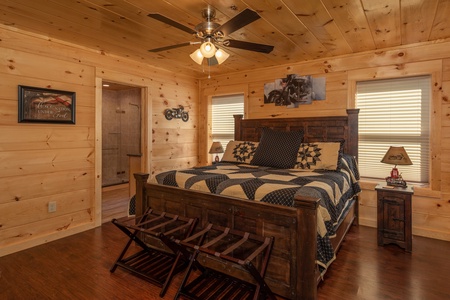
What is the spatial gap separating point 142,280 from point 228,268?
70cm

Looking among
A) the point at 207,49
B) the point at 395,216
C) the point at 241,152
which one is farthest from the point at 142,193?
the point at 395,216

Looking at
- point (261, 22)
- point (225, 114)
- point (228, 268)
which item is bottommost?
point (228, 268)

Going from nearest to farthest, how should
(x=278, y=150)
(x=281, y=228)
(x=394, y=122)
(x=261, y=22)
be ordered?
1. (x=281, y=228)
2. (x=261, y=22)
3. (x=278, y=150)
4. (x=394, y=122)

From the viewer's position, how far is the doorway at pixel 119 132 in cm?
584

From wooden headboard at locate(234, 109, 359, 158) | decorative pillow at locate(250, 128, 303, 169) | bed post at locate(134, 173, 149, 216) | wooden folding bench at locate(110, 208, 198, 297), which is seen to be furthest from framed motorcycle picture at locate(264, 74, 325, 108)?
wooden folding bench at locate(110, 208, 198, 297)

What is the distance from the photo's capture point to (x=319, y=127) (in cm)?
366

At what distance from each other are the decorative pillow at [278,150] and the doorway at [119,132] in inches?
131

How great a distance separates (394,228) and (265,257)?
173cm

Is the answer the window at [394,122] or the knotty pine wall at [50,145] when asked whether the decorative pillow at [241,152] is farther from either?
the knotty pine wall at [50,145]

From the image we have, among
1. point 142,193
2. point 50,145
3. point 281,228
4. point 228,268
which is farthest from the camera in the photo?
point 50,145

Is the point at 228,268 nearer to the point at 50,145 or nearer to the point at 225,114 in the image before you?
the point at 50,145

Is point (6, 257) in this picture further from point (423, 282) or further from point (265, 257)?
point (423, 282)

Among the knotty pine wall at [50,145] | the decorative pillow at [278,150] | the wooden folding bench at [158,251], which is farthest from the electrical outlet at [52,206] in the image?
the decorative pillow at [278,150]

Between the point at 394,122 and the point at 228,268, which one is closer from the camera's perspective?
the point at 228,268
